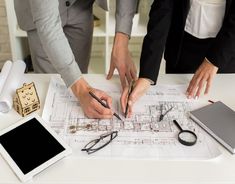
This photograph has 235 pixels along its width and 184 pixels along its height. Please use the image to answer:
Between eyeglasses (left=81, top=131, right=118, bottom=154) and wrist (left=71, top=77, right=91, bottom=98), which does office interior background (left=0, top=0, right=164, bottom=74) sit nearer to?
wrist (left=71, top=77, right=91, bottom=98)

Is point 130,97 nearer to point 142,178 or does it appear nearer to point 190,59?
point 142,178

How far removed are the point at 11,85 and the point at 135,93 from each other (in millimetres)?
424

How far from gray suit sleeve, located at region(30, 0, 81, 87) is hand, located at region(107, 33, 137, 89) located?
214 mm

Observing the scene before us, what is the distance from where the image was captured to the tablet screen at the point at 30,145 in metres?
0.90

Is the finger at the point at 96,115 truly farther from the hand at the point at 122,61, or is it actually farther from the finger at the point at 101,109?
the hand at the point at 122,61

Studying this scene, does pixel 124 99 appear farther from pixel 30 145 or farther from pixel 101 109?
pixel 30 145

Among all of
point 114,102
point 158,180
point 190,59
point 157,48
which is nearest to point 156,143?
point 158,180

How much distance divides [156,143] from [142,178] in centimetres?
14

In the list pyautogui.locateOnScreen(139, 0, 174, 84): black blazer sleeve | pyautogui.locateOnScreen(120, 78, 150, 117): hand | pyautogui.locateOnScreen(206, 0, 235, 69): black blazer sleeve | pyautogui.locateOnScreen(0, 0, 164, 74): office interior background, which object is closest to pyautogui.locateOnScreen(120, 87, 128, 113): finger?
pyautogui.locateOnScreen(120, 78, 150, 117): hand

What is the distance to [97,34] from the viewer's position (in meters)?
2.33

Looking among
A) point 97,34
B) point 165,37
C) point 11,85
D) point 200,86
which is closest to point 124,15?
point 165,37

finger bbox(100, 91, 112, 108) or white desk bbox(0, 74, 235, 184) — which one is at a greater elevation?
finger bbox(100, 91, 112, 108)

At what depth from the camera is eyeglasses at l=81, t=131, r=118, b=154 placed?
37.7 inches

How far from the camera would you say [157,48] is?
124 cm
